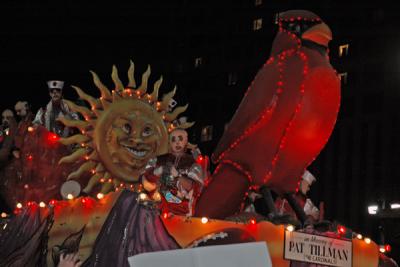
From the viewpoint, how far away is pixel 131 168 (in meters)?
10.8

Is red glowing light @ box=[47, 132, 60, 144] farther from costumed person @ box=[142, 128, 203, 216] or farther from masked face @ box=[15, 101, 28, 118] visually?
costumed person @ box=[142, 128, 203, 216]

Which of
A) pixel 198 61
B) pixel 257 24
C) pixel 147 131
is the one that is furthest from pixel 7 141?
pixel 257 24

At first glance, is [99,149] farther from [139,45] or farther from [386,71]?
[386,71]

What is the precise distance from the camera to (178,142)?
1042 cm

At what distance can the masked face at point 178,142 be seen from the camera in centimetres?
1038

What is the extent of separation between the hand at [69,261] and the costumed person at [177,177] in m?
1.36

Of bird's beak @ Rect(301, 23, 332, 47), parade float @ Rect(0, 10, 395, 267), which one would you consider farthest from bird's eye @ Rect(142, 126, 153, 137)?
bird's beak @ Rect(301, 23, 332, 47)

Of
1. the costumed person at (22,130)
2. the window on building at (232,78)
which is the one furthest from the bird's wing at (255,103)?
the window on building at (232,78)

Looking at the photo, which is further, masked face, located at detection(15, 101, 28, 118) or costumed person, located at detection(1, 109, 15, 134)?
masked face, located at detection(15, 101, 28, 118)

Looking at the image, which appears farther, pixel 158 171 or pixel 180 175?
pixel 180 175

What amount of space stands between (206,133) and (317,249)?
151ft

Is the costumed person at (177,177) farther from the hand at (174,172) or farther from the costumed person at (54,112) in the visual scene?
the costumed person at (54,112)

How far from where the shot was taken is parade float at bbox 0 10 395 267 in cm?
822

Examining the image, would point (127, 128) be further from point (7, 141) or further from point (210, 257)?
point (210, 257)
